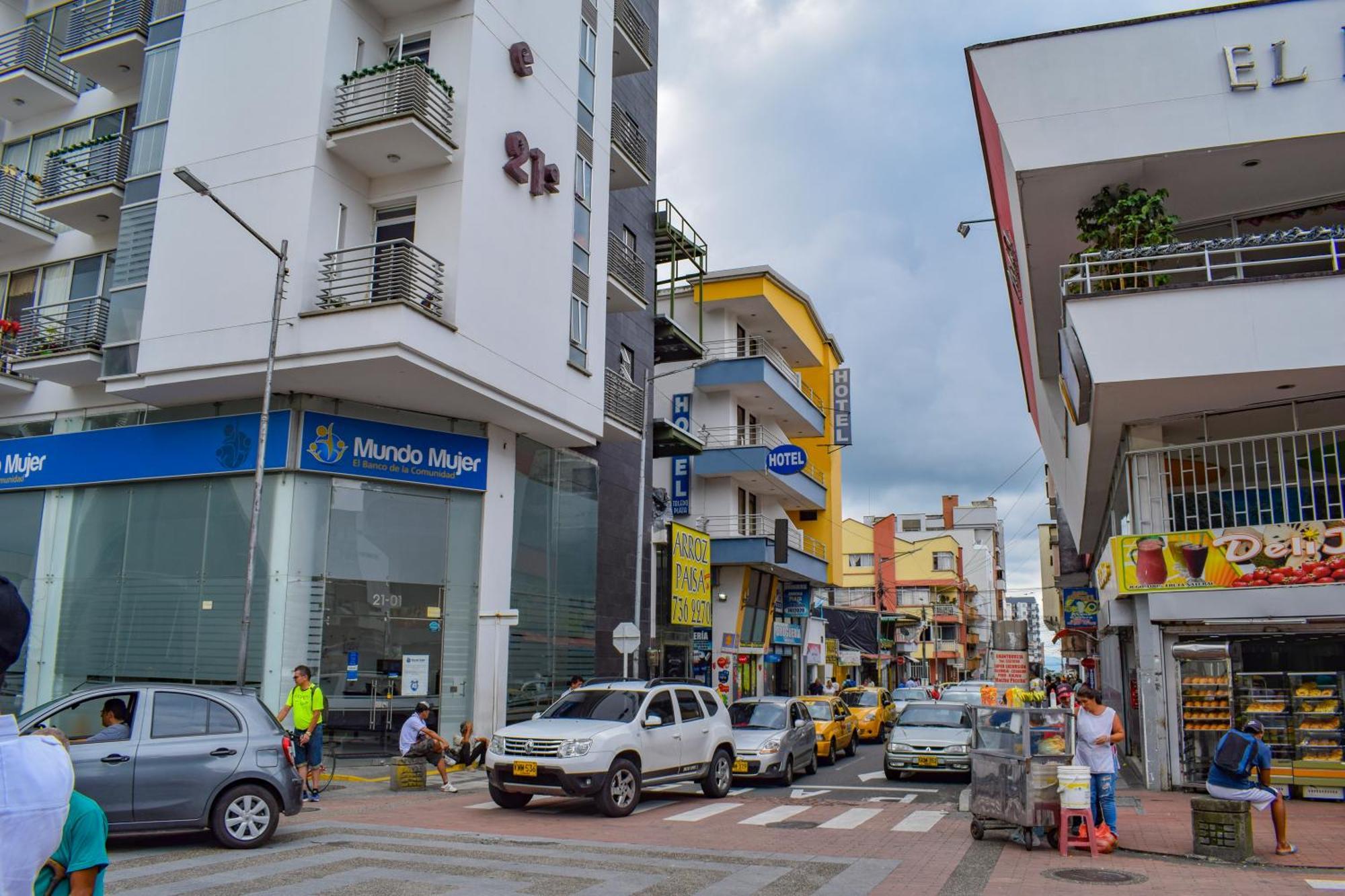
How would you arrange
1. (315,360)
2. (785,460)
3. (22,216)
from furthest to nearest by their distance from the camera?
(785,460) < (22,216) < (315,360)

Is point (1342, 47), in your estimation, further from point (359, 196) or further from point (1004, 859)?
point (359, 196)

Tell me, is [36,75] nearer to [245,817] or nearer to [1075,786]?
[245,817]

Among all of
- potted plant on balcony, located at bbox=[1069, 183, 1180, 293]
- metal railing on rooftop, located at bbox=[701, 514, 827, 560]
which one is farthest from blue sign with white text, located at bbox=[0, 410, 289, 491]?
metal railing on rooftop, located at bbox=[701, 514, 827, 560]

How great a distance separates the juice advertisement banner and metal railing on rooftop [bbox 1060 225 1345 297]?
3982mm

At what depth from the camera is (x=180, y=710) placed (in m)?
10.6

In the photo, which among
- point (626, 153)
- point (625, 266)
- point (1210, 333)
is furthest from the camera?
point (625, 266)

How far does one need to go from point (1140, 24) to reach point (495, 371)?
13029mm

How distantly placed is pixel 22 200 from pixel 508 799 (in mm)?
20784

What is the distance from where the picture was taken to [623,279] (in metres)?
28.0

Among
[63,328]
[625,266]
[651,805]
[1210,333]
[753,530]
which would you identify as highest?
[625,266]

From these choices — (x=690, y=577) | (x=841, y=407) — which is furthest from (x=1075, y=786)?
(x=841, y=407)

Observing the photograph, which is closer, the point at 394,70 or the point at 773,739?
the point at 773,739

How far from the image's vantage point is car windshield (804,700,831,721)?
23.7m

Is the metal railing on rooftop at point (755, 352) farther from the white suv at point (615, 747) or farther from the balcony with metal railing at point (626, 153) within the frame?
the white suv at point (615, 747)
